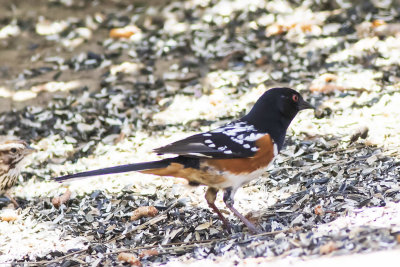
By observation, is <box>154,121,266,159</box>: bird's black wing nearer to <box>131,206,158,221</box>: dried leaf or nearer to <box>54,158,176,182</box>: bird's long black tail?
<box>54,158,176,182</box>: bird's long black tail

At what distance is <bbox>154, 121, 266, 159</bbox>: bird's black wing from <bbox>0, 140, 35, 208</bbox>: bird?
1.84m

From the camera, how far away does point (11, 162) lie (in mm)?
5824

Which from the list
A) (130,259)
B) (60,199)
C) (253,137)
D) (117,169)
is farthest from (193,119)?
(130,259)

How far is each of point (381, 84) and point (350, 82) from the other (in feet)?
1.02

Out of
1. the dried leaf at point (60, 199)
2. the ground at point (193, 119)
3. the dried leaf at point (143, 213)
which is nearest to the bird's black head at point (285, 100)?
the ground at point (193, 119)

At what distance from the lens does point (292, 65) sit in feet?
24.2

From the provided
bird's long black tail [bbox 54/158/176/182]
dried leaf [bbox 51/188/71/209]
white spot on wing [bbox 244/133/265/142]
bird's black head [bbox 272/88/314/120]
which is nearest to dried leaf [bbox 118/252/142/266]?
bird's long black tail [bbox 54/158/176/182]


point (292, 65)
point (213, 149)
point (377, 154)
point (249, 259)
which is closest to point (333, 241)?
point (249, 259)

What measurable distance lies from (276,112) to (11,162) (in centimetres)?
242

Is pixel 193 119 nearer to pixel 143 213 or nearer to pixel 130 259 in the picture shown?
pixel 143 213

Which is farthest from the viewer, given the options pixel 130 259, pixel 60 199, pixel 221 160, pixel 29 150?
pixel 29 150

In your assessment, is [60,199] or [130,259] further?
[60,199]

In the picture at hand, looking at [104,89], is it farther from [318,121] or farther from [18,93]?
[318,121]

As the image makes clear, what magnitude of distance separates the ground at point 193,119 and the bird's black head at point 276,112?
0.54 m
